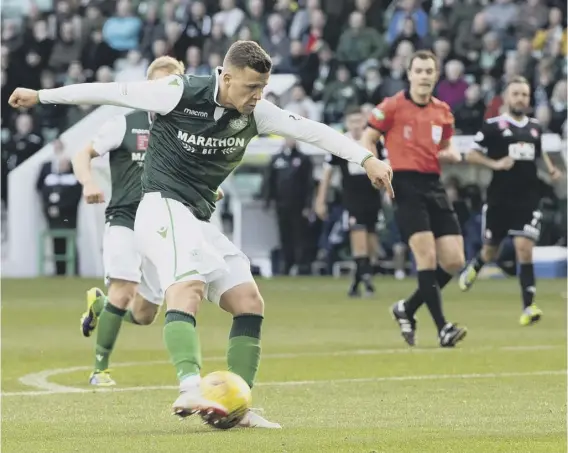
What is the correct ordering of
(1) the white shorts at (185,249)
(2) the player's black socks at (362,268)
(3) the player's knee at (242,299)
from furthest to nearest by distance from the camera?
(2) the player's black socks at (362,268) < (3) the player's knee at (242,299) < (1) the white shorts at (185,249)

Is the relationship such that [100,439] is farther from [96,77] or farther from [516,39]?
[96,77]

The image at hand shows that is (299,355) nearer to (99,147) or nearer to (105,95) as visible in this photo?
(99,147)

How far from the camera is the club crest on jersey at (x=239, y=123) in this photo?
8953mm

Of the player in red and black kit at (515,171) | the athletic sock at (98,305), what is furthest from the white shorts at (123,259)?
the player in red and black kit at (515,171)

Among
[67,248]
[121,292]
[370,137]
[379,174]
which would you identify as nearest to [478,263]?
[370,137]

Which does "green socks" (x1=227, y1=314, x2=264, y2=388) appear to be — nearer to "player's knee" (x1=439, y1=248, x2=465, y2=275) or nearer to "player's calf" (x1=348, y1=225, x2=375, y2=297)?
"player's knee" (x1=439, y1=248, x2=465, y2=275)

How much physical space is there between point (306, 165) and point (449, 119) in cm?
1247

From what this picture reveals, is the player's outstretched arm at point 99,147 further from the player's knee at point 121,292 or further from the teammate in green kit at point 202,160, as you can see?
the teammate in green kit at point 202,160

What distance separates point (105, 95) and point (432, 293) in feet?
21.3

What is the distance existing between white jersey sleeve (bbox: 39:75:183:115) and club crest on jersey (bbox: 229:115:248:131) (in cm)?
32

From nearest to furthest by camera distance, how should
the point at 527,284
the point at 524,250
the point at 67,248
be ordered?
the point at 527,284 < the point at 524,250 < the point at 67,248

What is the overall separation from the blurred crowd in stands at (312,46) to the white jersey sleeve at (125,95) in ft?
58.6

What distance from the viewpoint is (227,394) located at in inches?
326

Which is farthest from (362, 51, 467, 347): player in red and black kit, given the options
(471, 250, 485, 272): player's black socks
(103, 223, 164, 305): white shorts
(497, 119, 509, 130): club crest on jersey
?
(471, 250, 485, 272): player's black socks
